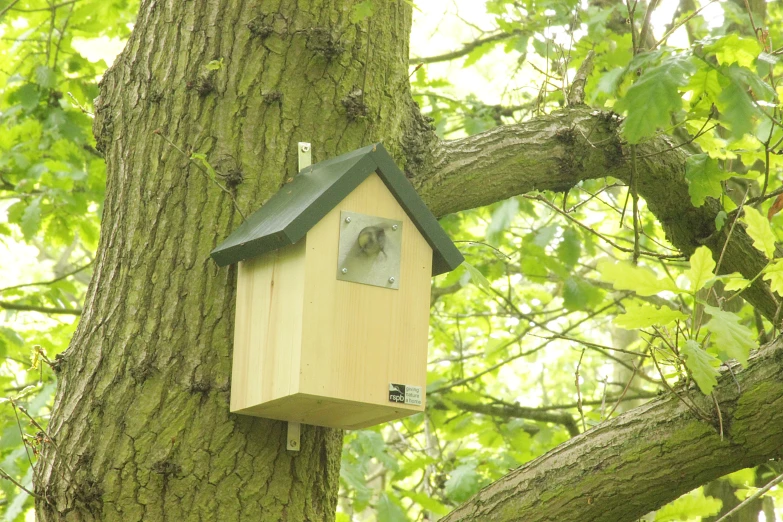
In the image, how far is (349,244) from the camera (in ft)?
6.17

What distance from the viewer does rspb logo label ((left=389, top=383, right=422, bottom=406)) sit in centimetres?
187

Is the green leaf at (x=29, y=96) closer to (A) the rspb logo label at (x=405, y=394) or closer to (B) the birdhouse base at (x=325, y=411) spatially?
(B) the birdhouse base at (x=325, y=411)

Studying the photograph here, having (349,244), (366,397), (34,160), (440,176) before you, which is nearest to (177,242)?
(349,244)

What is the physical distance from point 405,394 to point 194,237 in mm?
629

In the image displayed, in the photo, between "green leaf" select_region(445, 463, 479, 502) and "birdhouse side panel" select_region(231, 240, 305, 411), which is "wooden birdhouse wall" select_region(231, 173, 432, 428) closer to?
"birdhouse side panel" select_region(231, 240, 305, 411)

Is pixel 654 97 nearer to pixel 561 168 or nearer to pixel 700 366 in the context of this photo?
pixel 700 366

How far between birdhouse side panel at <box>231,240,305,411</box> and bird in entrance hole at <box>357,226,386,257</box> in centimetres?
15

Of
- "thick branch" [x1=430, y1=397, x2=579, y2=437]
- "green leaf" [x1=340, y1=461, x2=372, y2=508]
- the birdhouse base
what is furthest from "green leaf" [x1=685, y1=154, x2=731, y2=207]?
"thick branch" [x1=430, y1=397, x2=579, y2=437]

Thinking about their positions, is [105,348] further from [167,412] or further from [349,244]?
[349,244]

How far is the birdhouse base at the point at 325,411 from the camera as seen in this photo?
1.78 m

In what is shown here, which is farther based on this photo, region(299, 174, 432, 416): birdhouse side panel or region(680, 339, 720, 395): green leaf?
region(299, 174, 432, 416): birdhouse side panel

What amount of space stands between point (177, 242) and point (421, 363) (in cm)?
65

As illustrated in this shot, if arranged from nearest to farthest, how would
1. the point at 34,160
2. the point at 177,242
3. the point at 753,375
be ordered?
1. the point at 753,375
2. the point at 177,242
3. the point at 34,160

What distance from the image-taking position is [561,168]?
2.44 meters
